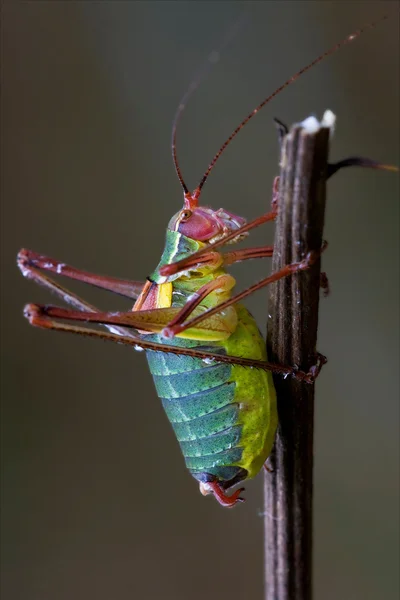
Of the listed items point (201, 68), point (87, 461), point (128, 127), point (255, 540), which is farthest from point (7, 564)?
point (201, 68)

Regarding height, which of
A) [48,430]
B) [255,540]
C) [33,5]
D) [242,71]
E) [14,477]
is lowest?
[255,540]

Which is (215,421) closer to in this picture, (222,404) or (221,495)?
Result: (222,404)

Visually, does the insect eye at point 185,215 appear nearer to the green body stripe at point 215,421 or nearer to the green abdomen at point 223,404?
the green abdomen at point 223,404

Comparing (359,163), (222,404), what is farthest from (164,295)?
(359,163)

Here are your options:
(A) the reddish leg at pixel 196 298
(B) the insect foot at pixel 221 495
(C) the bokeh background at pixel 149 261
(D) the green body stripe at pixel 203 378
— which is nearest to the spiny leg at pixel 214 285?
(A) the reddish leg at pixel 196 298

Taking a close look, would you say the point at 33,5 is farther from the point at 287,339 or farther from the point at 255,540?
the point at 255,540

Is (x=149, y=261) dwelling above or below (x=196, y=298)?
above
